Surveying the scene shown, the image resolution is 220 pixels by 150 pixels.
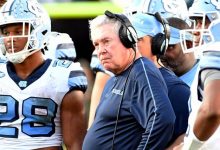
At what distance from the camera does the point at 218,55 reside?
14.6 ft

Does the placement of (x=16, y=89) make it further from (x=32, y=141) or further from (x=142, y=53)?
(x=142, y=53)

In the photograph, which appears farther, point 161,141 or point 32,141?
point 32,141

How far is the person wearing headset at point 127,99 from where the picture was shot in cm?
482

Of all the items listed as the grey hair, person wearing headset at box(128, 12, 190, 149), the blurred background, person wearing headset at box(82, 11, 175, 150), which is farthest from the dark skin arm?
the blurred background

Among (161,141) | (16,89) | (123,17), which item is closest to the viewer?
(161,141)

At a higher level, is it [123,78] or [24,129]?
[123,78]

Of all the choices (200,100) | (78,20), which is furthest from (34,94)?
(78,20)

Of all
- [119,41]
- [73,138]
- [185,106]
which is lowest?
[73,138]

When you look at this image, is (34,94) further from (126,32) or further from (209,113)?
(209,113)

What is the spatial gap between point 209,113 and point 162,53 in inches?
40.6

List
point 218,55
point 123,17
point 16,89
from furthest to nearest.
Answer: point 16,89
point 123,17
point 218,55

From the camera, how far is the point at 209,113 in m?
4.38

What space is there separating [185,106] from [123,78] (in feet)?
Answer: 1.24

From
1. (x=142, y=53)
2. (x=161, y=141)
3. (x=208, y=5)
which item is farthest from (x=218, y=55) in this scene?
(x=208, y=5)
